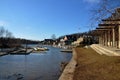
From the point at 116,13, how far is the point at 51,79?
29.4ft

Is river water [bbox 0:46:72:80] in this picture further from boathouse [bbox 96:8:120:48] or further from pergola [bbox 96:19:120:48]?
pergola [bbox 96:19:120:48]

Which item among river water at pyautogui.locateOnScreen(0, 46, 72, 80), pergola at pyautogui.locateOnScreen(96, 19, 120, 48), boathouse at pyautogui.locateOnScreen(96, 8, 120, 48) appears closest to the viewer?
boathouse at pyautogui.locateOnScreen(96, 8, 120, 48)

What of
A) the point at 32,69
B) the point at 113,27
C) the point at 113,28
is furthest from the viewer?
the point at 113,28

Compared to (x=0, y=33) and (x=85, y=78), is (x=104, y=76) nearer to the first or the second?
(x=85, y=78)

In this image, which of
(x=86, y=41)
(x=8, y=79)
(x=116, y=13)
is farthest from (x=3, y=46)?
(x=116, y=13)

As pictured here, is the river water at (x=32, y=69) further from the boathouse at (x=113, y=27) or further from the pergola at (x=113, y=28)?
the pergola at (x=113, y=28)

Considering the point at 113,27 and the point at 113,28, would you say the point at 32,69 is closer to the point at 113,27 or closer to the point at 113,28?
the point at 113,27

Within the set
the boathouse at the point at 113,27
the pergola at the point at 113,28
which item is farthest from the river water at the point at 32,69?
the pergola at the point at 113,28

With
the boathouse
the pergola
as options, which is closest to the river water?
the boathouse

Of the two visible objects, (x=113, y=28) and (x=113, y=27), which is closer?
(x=113, y=27)

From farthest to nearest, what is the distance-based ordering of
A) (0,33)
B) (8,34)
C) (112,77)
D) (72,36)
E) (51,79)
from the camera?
1. (72,36)
2. (8,34)
3. (0,33)
4. (51,79)
5. (112,77)

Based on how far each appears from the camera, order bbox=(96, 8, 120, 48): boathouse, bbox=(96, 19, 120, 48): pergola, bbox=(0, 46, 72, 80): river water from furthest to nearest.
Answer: bbox=(96, 19, 120, 48): pergola < bbox=(0, 46, 72, 80): river water < bbox=(96, 8, 120, 48): boathouse

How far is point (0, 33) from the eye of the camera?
112062mm

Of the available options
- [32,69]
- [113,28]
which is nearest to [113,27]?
[113,28]
